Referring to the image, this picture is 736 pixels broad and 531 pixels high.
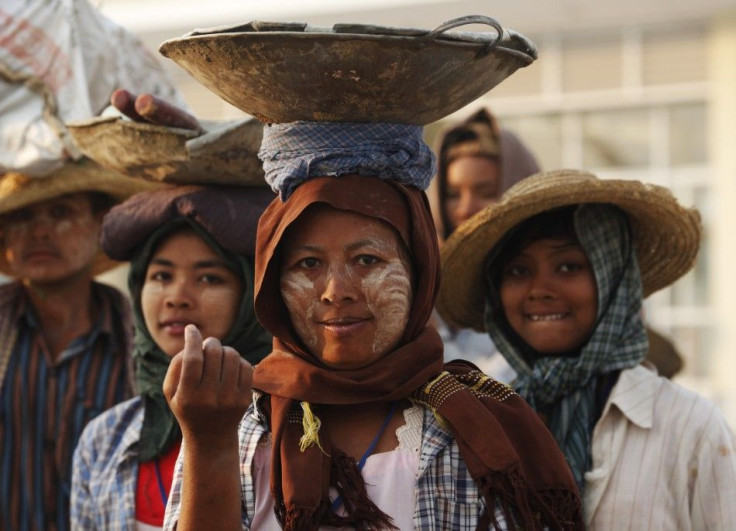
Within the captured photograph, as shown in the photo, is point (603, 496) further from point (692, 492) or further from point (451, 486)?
point (451, 486)

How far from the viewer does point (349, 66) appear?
2.95 m

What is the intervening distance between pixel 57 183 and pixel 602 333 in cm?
223

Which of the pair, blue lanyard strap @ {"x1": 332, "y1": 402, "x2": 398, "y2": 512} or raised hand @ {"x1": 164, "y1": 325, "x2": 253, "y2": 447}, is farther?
blue lanyard strap @ {"x1": 332, "y1": 402, "x2": 398, "y2": 512}

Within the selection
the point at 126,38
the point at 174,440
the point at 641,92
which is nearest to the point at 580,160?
the point at 641,92

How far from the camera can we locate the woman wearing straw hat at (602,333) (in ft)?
12.3

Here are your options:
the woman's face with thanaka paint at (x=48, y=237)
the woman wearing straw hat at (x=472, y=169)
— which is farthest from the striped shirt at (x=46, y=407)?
the woman wearing straw hat at (x=472, y=169)

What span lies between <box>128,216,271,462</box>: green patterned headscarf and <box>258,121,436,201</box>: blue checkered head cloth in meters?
0.97

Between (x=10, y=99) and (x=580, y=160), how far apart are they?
25.5 feet

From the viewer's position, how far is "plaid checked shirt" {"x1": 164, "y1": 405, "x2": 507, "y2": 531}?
9.93ft

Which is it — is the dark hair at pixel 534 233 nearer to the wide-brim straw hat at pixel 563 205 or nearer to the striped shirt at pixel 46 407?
the wide-brim straw hat at pixel 563 205

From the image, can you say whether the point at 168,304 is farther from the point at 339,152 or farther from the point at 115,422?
the point at 339,152

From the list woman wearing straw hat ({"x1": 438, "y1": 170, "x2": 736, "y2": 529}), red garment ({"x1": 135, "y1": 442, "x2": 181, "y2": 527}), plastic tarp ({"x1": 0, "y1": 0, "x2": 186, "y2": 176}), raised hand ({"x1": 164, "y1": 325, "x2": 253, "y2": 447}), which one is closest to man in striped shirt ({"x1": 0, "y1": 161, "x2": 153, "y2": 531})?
plastic tarp ({"x1": 0, "y1": 0, "x2": 186, "y2": 176})

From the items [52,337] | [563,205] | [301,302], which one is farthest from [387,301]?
[52,337]

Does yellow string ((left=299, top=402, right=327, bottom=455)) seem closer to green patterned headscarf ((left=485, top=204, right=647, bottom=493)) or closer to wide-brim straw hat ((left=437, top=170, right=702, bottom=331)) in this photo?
green patterned headscarf ((left=485, top=204, right=647, bottom=493))
